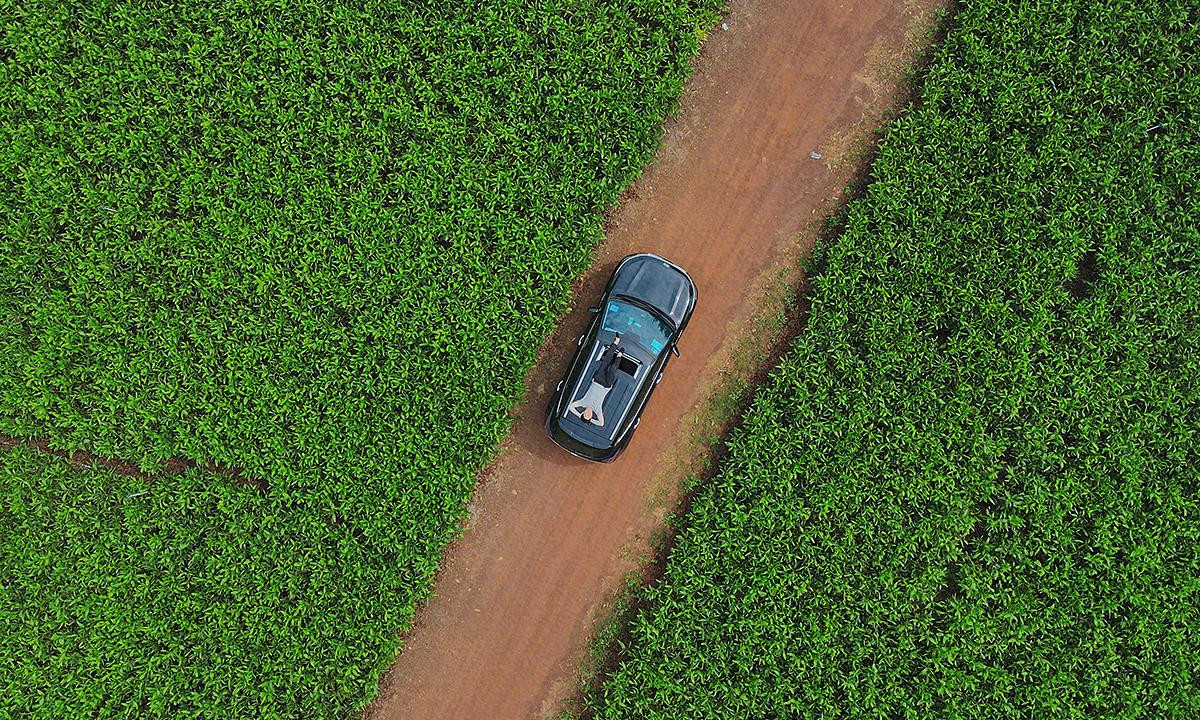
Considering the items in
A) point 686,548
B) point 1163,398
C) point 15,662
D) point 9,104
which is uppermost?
point 1163,398

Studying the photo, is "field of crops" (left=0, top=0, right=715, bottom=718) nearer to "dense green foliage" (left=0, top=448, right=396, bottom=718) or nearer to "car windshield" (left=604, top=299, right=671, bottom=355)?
"dense green foliage" (left=0, top=448, right=396, bottom=718)

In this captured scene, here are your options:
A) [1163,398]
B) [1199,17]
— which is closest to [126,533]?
[1163,398]

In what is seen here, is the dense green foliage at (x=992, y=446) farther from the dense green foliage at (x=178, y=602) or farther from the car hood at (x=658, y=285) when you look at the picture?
the dense green foliage at (x=178, y=602)

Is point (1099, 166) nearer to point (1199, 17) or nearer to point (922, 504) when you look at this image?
point (1199, 17)

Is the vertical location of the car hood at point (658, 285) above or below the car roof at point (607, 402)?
above

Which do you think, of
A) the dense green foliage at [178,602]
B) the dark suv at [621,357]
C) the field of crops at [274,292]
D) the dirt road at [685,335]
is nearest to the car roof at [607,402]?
the dark suv at [621,357]

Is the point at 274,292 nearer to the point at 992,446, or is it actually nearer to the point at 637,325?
the point at 637,325
